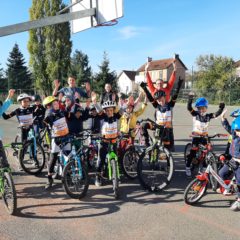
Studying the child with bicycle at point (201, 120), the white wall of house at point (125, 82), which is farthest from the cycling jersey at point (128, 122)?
the white wall of house at point (125, 82)

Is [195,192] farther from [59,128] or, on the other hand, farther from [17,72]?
[17,72]

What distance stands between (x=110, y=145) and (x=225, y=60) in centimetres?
4950

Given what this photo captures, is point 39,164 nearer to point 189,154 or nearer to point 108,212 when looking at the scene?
point 108,212

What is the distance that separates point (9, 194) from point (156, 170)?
2.79 meters

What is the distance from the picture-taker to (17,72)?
51.5 metres

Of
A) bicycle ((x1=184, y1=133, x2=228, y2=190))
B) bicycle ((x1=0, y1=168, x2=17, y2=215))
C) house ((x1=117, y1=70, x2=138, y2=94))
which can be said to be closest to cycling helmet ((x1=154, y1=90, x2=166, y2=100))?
bicycle ((x1=184, y1=133, x2=228, y2=190))

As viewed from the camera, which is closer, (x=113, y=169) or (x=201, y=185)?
(x=201, y=185)

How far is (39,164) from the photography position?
6910mm

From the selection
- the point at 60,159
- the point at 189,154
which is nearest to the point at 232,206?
the point at 189,154

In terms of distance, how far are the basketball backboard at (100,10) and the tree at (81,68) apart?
116ft

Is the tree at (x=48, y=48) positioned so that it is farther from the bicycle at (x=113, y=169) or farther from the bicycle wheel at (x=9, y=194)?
the bicycle wheel at (x=9, y=194)

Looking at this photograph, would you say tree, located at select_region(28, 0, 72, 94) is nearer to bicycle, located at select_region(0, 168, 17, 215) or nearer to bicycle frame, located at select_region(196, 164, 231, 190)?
bicycle, located at select_region(0, 168, 17, 215)

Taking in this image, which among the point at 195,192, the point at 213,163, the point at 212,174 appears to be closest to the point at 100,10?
the point at 213,163

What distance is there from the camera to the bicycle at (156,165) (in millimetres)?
5640
